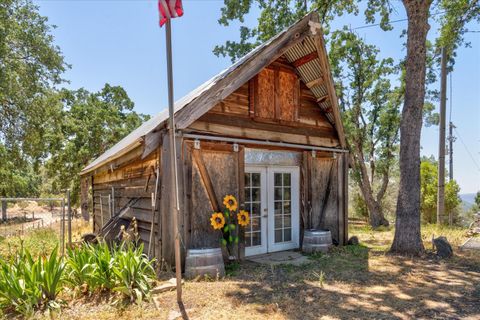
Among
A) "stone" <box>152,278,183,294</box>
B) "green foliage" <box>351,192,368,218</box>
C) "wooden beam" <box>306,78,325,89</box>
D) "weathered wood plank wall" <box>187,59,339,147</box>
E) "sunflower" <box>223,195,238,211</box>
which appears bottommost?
"green foliage" <box>351,192,368,218</box>

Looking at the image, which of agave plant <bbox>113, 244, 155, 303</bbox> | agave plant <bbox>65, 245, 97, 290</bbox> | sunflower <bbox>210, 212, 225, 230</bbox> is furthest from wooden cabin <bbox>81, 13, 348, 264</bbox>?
agave plant <bbox>65, 245, 97, 290</bbox>

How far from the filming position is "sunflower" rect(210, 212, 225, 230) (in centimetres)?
599

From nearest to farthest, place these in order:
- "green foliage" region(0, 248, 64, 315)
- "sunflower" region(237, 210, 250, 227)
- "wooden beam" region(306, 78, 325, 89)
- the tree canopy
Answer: "green foliage" region(0, 248, 64, 315) < "sunflower" region(237, 210, 250, 227) < "wooden beam" region(306, 78, 325, 89) < the tree canopy

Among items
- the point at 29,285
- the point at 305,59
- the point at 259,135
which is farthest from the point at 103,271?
the point at 305,59

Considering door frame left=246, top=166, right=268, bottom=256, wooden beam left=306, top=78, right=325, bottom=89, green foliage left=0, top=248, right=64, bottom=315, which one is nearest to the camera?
green foliage left=0, top=248, right=64, bottom=315

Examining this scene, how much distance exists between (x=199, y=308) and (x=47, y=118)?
1294 cm

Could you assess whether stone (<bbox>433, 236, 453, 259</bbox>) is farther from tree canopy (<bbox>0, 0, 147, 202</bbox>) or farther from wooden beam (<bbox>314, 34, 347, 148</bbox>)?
tree canopy (<bbox>0, 0, 147, 202</bbox>)

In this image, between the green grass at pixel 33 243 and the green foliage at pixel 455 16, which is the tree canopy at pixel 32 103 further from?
the green foliage at pixel 455 16

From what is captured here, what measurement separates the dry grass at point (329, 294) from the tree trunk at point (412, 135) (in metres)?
0.62

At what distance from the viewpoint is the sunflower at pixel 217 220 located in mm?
5992

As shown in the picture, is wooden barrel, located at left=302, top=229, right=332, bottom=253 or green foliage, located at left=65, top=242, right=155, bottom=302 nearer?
green foliage, located at left=65, top=242, right=155, bottom=302

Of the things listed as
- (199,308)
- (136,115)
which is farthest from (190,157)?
(136,115)

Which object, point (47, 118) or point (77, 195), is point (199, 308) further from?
point (77, 195)

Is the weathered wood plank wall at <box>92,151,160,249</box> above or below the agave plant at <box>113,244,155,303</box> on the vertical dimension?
above
